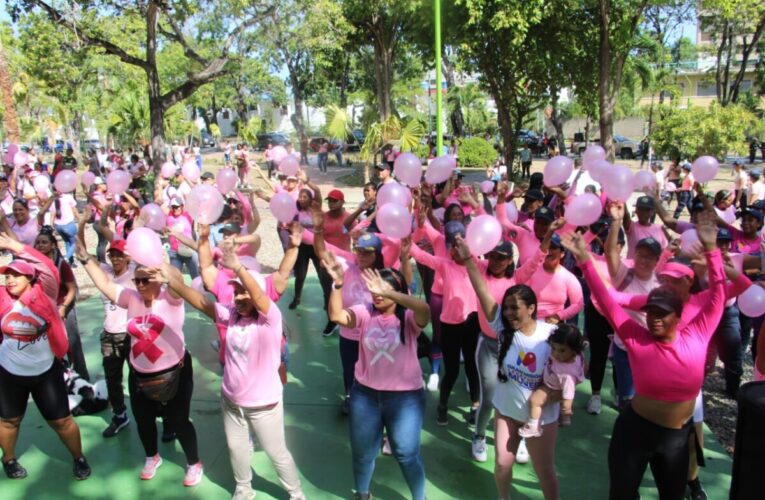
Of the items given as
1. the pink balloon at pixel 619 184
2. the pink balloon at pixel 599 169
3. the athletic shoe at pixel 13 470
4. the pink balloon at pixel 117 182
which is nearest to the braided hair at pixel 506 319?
the pink balloon at pixel 619 184

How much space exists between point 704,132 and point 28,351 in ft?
56.9

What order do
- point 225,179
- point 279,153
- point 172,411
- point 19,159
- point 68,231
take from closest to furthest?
point 172,411 < point 225,179 < point 279,153 < point 68,231 < point 19,159

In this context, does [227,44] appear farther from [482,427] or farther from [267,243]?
[482,427]

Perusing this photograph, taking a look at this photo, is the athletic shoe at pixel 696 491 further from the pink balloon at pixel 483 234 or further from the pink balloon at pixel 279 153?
the pink balloon at pixel 279 153

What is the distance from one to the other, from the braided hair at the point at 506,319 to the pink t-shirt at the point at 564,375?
0.22 meters

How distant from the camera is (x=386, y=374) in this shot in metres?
2.99

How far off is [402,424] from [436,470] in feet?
3.27

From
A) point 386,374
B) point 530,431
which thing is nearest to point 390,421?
point 386,374

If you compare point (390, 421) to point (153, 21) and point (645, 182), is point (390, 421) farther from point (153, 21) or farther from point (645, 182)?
point (153, 21)

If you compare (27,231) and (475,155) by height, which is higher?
(475,155)

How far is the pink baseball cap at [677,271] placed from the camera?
3172 mm

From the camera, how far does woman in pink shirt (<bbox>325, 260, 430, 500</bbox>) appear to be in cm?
300

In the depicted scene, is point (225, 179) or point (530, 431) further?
point (225, 179)

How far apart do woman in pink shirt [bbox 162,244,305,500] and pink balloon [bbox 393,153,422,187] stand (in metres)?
2.25
